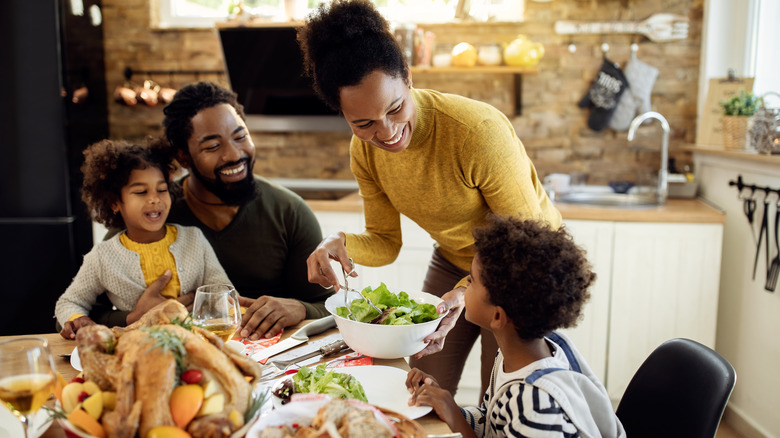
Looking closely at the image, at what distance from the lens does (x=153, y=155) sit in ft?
5.71

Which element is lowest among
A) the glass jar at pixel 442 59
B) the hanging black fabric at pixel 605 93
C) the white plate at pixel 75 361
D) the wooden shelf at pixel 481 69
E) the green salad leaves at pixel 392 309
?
the white plate at pixel 75 361

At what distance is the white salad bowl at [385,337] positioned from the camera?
1.15m

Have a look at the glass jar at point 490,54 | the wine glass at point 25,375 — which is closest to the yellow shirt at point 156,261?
the wine glass at point 25,375

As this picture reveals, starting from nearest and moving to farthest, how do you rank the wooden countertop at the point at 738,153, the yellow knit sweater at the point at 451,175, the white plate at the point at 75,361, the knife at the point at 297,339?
the white plate at the point at 75,361 → the knife at the point at 297,339 → the yellow knit sweater at the point at 451,175 → the wooden countertop at the point at 738,153

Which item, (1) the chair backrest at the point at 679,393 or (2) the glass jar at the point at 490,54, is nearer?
(1) the chair backrest at the point at 679,393

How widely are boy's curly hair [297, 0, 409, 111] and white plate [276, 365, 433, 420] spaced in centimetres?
59

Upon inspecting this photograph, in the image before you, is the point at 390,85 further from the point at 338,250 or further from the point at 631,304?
the point at 631,304

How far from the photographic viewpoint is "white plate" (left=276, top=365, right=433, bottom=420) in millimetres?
1001

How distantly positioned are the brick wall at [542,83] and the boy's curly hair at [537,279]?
2259 mm

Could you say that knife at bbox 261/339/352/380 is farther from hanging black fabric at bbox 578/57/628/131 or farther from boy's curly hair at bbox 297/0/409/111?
hanging black fabric at bbox 578/57/628/131

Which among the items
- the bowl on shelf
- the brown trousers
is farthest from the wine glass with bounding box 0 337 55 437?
the bowl on shelf

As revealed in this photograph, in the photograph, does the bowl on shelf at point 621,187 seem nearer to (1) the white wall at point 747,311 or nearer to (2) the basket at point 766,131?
(1) the white wall at point 747,311

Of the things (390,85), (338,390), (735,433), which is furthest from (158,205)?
(735,433)

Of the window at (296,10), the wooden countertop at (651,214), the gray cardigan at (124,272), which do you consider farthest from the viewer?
the window at (296,10)
